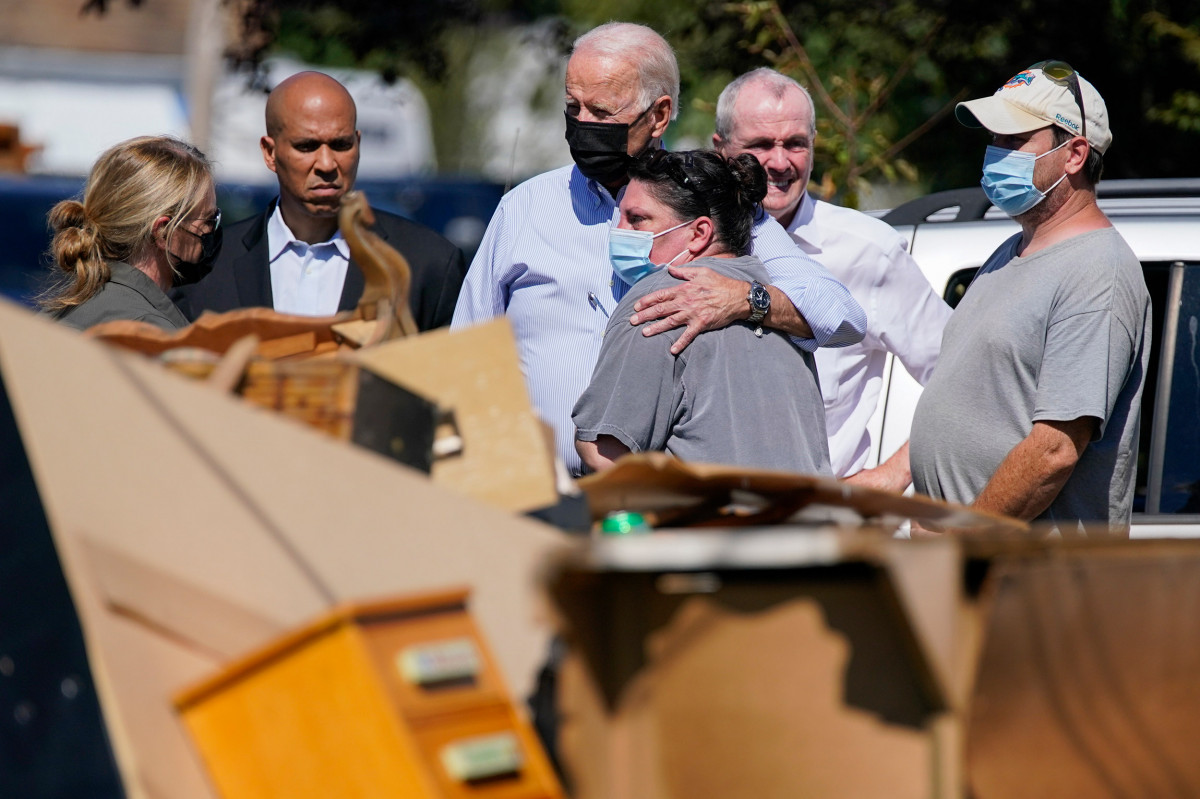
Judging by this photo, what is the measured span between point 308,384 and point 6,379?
0.47 m

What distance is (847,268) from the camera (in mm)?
4297

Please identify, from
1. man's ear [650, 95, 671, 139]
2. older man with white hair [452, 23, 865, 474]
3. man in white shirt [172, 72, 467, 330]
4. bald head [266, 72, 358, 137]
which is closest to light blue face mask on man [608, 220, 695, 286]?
older man with white hair [452, 23, 865, 474]

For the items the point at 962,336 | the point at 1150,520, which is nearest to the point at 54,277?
the point at 962,336

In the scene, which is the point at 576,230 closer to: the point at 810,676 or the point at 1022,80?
the point at 1022,80

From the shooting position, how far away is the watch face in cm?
320

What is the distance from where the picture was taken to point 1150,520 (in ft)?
13.0

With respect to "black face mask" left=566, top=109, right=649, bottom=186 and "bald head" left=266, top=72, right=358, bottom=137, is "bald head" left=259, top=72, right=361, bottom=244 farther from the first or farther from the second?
"black face mask" left=566, top=109, right=649, bottom=186

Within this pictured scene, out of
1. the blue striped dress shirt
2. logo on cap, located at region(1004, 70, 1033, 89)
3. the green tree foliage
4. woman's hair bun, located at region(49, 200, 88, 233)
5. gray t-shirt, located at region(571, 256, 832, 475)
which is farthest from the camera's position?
the green tree foliage

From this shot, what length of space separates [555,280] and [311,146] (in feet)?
3.20

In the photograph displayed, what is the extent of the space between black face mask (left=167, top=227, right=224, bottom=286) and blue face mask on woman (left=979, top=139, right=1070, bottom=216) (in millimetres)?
2123

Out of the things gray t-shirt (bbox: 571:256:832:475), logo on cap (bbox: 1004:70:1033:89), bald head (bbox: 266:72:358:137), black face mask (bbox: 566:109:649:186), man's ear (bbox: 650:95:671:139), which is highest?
bald head (bbox: 266:72:358:137)

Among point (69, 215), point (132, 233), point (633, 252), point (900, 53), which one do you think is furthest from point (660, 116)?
point (900, 53)

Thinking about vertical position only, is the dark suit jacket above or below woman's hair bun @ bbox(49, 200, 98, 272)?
below

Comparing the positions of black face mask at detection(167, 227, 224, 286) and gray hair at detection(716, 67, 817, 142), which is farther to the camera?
gray hair at detection(716, 67, 817, 142)
